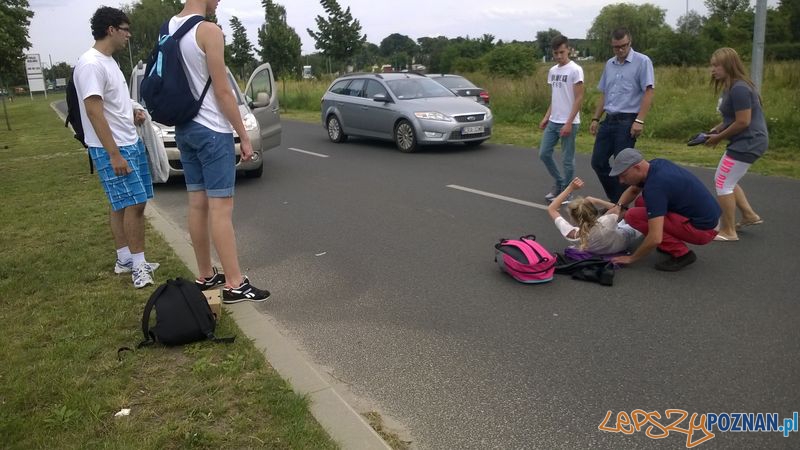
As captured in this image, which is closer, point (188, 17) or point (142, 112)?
point (188, 17)

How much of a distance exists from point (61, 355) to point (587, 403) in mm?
2917

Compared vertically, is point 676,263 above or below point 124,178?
below

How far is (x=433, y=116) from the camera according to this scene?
1219 cm

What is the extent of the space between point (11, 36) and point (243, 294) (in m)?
24.0

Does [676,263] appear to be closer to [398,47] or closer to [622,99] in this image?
[622,99]

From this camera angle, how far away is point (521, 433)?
113 inches

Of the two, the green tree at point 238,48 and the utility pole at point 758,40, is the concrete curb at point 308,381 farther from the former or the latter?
the green tree at point 238,48

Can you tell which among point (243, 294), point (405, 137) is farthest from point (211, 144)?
point (405, 137)

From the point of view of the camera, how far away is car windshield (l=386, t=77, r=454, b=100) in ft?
43.1

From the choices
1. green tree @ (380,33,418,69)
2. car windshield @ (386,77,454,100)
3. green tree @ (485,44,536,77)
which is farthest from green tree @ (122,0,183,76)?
car windshield @ (386,77,454,100)

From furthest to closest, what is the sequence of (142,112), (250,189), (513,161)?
(513,161), (250,189), (142,112)

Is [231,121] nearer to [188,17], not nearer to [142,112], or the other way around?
[188,17]

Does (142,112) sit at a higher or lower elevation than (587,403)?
higher

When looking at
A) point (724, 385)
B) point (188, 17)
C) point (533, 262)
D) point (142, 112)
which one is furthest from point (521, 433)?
point (142, 112)
